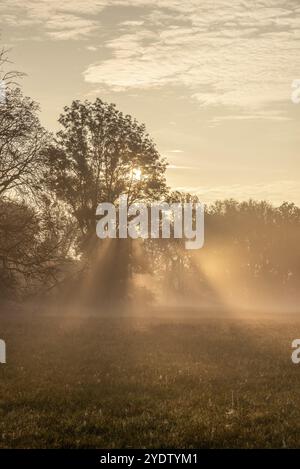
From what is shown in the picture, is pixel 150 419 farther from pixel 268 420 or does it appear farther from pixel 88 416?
pixel 268 420

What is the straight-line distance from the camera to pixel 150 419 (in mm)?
11633

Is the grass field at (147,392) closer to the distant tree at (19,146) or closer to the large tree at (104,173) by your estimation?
the distant tree at (19,146)

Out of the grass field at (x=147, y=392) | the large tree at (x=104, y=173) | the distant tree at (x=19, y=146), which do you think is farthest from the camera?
the large tree at (x=104, y=173)

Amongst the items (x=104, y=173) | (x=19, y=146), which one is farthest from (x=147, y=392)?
(x=104, y=173)

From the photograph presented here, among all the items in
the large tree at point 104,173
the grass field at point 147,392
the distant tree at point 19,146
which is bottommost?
the grass field at point 147,392

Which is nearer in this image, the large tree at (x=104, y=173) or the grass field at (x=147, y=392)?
the grass field at (x=147, y=392)

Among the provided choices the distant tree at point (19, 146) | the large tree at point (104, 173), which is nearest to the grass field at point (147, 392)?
the distant tree at point (19, 146)

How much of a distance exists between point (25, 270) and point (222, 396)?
15.8 metres

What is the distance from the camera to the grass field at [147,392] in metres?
10.5

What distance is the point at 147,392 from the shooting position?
14484 millimetres

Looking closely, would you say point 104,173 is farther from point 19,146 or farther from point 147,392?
point 147,392

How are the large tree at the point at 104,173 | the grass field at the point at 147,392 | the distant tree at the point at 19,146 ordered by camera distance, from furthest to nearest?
the large tree at the point at 104,173
the distant tree at the point at 19,146
the grass field at the point at 147,392

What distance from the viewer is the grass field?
10.5 meters

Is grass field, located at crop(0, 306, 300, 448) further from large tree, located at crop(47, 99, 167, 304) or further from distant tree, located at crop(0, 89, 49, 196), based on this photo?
large tree, located at crop(47, 99, 167, 304)
